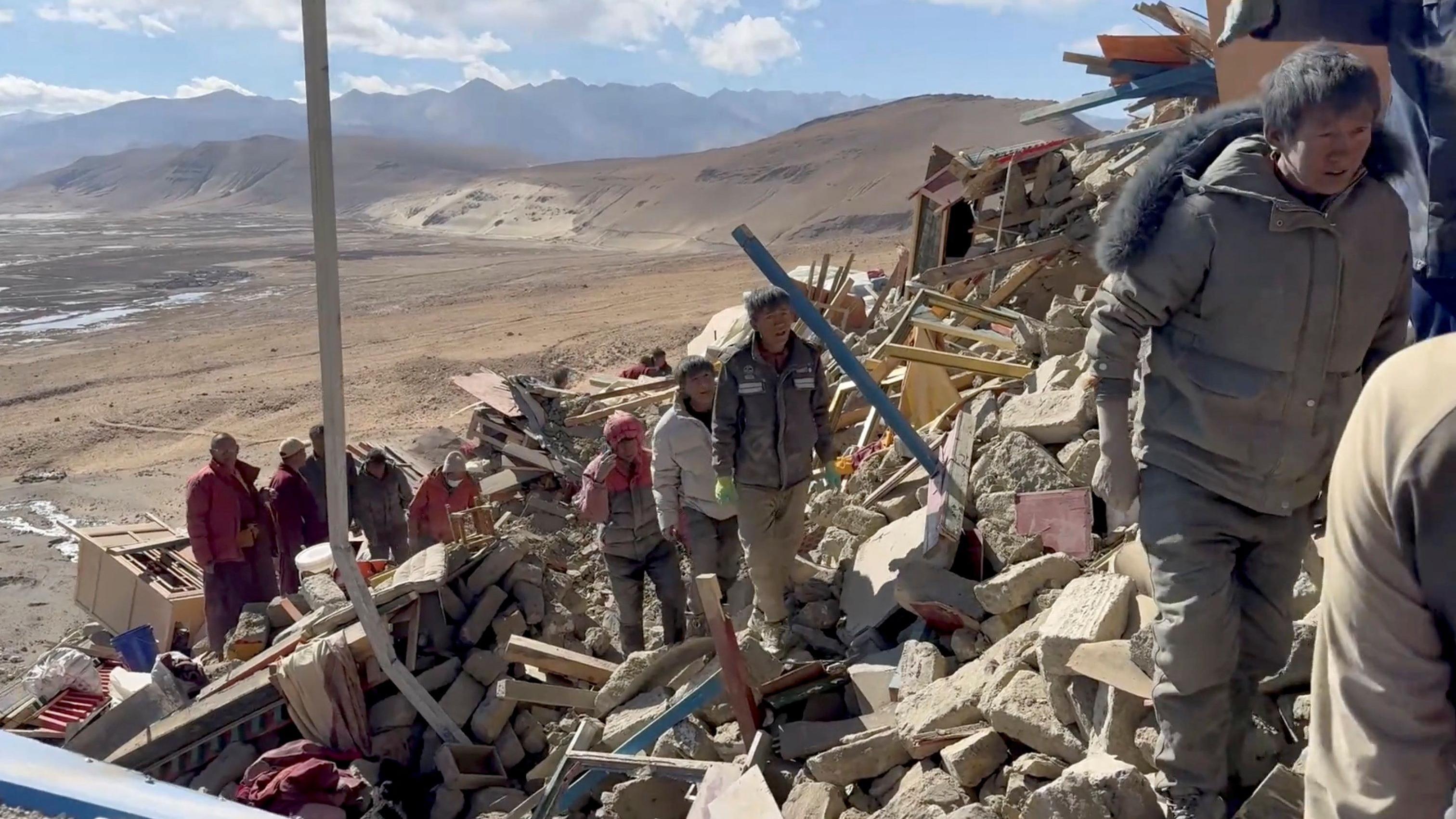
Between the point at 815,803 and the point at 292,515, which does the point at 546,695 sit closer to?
the point at 815,803

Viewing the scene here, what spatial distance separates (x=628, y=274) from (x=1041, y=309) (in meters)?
26.7

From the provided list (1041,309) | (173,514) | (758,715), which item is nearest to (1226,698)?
→ (758,715)

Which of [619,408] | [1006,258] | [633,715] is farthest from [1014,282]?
[633,715]

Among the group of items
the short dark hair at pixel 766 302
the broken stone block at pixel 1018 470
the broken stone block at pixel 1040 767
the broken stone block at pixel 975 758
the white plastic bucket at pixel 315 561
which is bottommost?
the white plastic bucket at pixel 315 561

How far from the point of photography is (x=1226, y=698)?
9.24 feet

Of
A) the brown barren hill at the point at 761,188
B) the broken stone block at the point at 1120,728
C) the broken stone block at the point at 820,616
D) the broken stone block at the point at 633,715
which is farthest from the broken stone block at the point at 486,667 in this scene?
the brown barren hill at the point at 761,188

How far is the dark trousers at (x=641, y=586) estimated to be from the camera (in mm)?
6227

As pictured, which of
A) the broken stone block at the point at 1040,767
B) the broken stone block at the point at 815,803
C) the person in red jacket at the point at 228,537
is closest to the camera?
the broken stone block at the point at 1040,767

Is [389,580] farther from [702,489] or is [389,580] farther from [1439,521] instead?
[1439,521]

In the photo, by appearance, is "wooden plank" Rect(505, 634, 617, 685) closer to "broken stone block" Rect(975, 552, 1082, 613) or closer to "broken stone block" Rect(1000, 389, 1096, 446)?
"broken stone block" Rect(975, 552, 1082, 613)

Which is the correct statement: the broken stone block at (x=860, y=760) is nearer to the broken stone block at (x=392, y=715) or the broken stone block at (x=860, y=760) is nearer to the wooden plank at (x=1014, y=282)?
the broken stone block at (x=392, y=715)

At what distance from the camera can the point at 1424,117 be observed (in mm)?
3154

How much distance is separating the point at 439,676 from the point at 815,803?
276 cm

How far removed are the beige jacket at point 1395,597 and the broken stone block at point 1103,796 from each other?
5.26 feet
